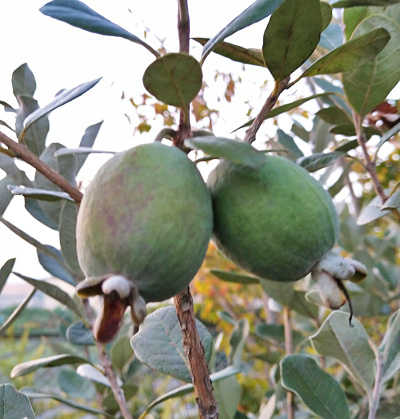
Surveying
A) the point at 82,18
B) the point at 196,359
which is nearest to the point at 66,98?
the point at 82,18

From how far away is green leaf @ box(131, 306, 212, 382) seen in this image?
74cm

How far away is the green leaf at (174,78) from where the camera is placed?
51 centimetres

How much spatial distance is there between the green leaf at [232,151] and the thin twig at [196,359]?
0.58 feet

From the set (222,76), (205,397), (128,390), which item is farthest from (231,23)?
(222,76)

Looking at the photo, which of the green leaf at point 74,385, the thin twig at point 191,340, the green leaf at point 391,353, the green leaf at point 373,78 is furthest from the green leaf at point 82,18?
the green leaf at point 74,385

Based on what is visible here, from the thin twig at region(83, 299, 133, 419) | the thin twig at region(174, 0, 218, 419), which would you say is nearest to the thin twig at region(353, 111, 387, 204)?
the thin twig at region(174, 0, 218, 419)

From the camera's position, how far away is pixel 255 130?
60 centimetres

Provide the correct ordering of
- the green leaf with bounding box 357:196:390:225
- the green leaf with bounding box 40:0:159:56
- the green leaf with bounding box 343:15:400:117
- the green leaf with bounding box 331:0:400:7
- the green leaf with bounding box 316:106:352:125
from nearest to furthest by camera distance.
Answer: the green leaf with bounding box 40:0:159:56
the green leaf with bounding box 331:0:400:7
the green leaf with bounding box 343:15:400:117
the green leaf with bounding box 357:196:390:225
the green leaf with bounding box 316:106:352:125

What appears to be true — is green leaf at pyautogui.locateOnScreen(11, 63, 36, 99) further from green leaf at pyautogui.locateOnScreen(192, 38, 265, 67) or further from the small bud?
the small bud

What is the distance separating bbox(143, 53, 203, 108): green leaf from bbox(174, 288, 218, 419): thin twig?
216 mm

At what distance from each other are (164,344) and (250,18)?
1.56 ft

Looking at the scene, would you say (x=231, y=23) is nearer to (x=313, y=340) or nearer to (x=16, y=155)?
(x=16, y=155)

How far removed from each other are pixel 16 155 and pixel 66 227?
0.27 metres

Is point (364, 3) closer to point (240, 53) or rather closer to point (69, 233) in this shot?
point (240, 53)
